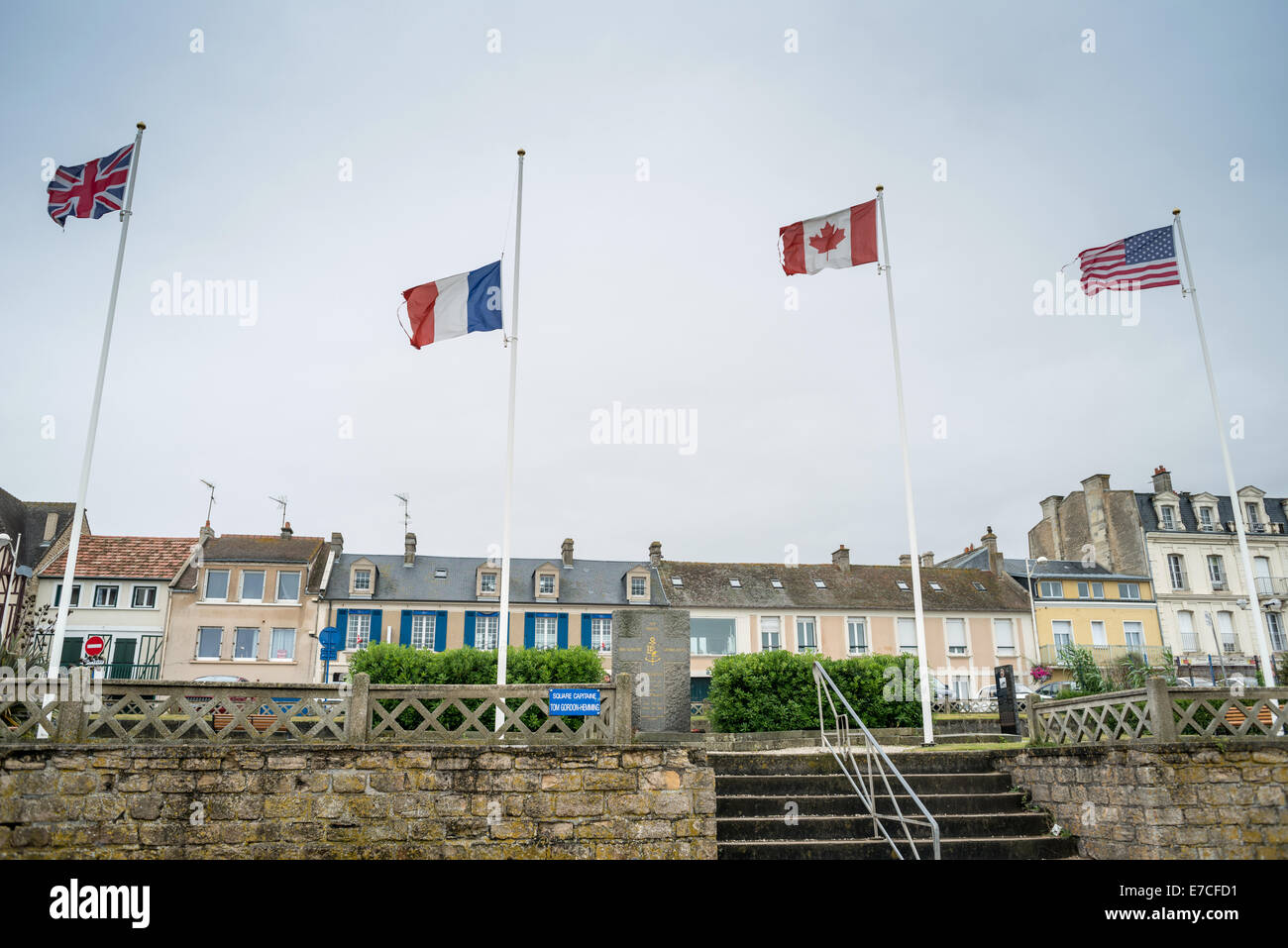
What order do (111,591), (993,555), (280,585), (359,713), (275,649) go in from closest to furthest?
(359,713), (275,649), (280,585), (111,591), (993,555)

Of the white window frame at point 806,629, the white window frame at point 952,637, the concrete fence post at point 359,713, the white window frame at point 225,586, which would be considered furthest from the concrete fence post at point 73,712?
the white window frame at point 952,637

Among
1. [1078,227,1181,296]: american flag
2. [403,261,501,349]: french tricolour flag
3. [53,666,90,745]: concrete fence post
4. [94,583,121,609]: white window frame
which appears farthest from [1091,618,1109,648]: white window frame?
[94,583,121,609]: white window frame

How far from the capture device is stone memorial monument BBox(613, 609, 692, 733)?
51.5 feet

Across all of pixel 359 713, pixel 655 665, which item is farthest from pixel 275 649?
pixel 359 713

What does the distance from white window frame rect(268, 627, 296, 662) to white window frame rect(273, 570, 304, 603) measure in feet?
4.00

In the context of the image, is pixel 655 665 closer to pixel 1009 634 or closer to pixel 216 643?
pixel 216 643

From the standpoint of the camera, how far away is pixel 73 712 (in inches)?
380

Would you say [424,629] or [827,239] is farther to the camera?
[424,629]

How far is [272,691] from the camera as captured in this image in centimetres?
1011

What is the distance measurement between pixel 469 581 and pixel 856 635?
1802 cm

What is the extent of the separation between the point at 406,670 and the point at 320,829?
7.16 m

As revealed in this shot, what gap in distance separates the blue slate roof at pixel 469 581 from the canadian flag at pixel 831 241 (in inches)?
1005

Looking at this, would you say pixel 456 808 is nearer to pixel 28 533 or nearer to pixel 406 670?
pixel 406 670
